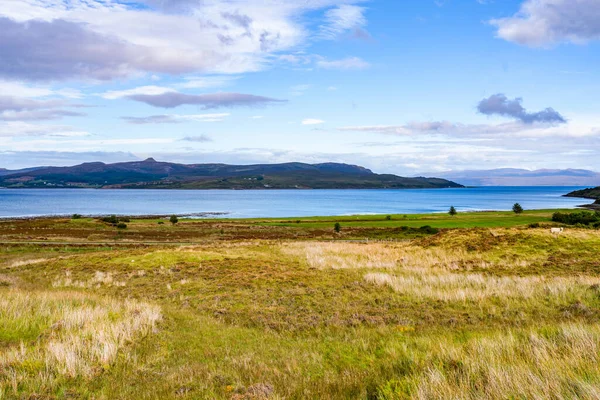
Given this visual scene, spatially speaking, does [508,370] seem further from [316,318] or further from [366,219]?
[366,219]

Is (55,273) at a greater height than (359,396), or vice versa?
(359,396)

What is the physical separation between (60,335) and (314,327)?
7.48 metres

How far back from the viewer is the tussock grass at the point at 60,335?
7996mm

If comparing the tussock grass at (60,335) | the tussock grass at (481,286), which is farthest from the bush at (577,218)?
the tussock grass at (60,335)

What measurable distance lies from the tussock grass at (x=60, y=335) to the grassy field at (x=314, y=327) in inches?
2.0

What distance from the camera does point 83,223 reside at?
83.9 metres

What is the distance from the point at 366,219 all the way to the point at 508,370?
297 ft

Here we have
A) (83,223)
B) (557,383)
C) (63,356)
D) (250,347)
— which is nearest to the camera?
(557,383)

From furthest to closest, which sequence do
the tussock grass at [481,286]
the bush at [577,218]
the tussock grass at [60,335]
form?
1. the bush at [577,218]
2. the tussock grass at [481,286]
3. the tussock grass at [60,335]

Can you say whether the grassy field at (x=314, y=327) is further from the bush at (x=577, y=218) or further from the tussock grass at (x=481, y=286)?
the bush at (x=577, y=218)

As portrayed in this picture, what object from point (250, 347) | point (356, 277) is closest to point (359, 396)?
point (250, 347)

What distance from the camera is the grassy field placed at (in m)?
7.15

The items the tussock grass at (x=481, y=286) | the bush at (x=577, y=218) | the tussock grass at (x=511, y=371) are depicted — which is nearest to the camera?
the tussock grass at (x=511, y=371)

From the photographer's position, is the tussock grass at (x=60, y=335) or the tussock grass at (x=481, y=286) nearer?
the tussock grass at (x=60, y=335)
